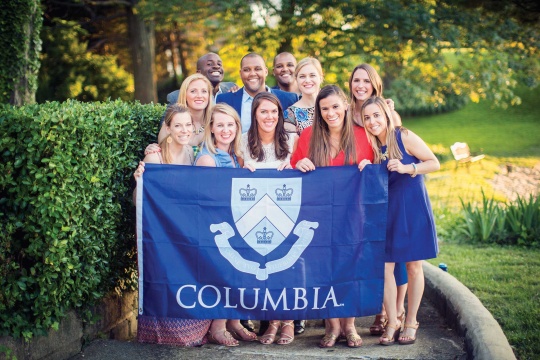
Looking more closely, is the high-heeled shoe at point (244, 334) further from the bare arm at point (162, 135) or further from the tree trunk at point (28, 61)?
the tree trunk at point (28, 61)

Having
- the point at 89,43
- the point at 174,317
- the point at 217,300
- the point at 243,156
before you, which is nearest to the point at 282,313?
the point at 217,300

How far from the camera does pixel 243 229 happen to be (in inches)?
199

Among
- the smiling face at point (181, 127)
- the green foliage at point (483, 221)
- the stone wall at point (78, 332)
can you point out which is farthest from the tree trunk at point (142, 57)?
the smiling face at point (181, 127)

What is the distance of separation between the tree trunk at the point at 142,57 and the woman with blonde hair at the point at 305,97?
11.0m

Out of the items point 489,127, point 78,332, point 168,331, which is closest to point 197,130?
point 168,331

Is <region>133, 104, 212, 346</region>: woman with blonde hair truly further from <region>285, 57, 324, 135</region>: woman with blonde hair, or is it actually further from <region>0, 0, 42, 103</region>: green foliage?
<region>0, 0, 42, 103</region>: green foliage

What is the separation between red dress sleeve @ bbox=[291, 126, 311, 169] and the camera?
536 centimetres

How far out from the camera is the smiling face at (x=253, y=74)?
6.52 m

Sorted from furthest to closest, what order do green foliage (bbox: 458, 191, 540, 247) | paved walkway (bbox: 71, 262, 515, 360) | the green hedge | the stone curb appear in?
green foliage (bbox: 458, 191, 540, 247), paved walkway (bbox: 71, 262, 515, 360), the stone curb, the green hedge

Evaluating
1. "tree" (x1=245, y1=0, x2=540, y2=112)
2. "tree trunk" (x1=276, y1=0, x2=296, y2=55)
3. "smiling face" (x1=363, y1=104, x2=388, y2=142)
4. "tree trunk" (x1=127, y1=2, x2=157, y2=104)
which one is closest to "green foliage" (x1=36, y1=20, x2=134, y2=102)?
"tree trunk" (x1=127, y1=2, x2=157, y2=104)

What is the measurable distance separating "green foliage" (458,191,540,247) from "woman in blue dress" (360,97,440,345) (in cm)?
398

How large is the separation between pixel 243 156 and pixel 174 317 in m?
1.47

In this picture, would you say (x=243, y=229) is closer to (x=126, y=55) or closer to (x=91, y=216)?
(x=91, y=216)

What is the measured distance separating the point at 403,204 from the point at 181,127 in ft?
6.28
